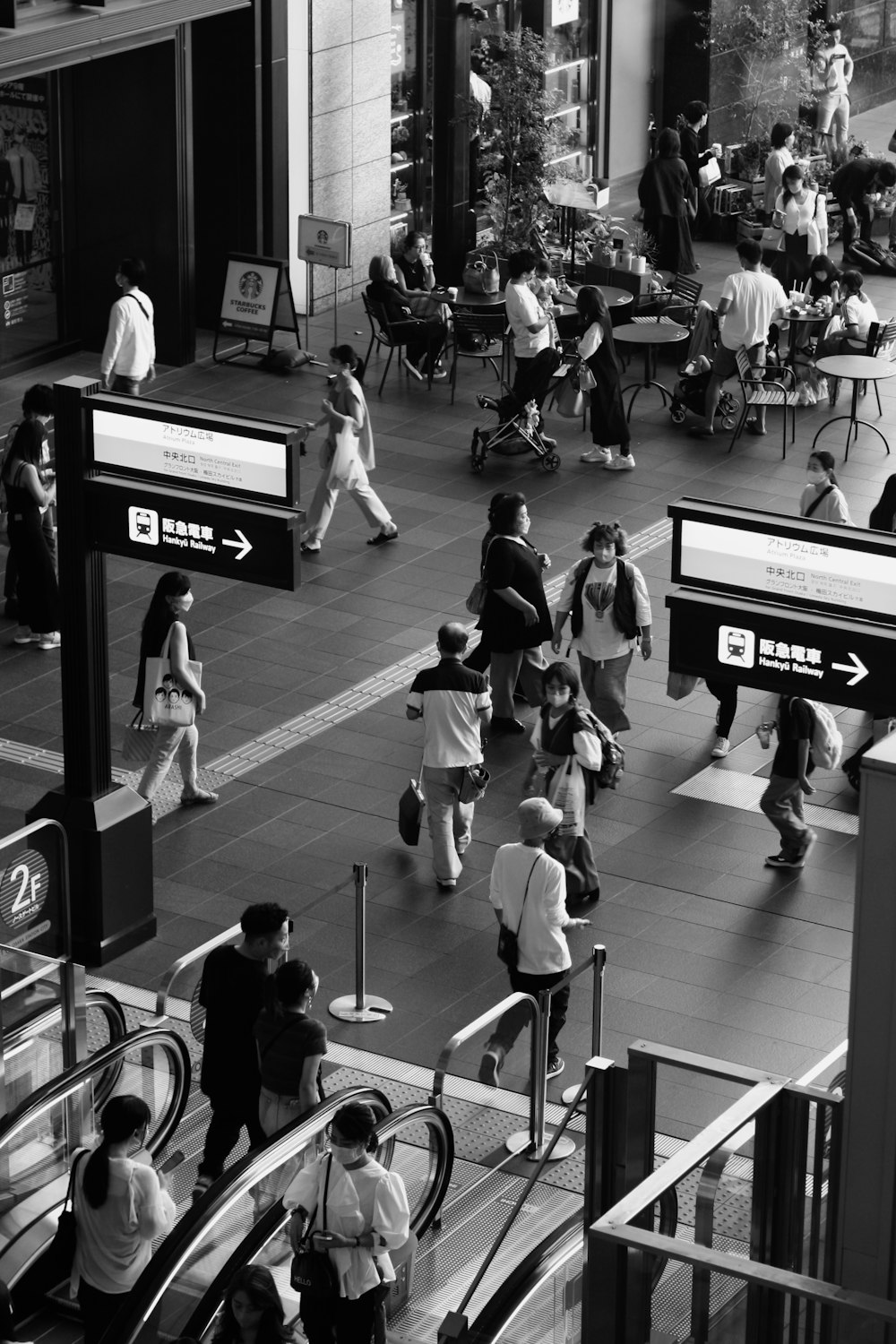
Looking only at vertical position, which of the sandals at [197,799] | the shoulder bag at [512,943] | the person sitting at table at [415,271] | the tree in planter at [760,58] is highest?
the tree in planter at [760,58]

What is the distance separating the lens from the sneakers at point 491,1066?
9982 millimetres

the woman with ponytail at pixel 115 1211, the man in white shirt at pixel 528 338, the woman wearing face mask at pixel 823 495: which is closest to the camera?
the woman with ponytail at pixel 115 1211

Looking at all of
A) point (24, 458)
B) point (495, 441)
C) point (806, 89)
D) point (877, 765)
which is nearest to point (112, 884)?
point (24, 458)

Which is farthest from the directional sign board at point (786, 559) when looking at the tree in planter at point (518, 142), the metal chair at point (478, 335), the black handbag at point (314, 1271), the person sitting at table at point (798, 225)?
the person sitting at table at point (798, 225)

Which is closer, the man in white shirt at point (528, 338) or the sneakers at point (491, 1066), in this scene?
the sneakers at point (491, 1066)

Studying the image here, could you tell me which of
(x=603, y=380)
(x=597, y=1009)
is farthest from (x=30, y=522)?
(x=597, y=1009)

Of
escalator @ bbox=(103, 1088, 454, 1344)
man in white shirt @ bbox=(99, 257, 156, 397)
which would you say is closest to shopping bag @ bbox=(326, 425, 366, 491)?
man in white shirt @ bbox=(99, 257, 156, 397)

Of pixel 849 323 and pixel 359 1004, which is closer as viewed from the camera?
pixel 359 1004

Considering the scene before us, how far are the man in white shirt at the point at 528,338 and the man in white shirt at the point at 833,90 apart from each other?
10.4 m

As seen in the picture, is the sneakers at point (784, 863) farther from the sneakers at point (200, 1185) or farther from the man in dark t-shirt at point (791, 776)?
the sneakers at point (200, 1185)

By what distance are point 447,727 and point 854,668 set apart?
387 centimetres

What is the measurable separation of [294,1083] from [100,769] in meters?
3.06

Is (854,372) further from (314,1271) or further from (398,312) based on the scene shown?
(314,1271)

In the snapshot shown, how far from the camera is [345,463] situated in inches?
645
